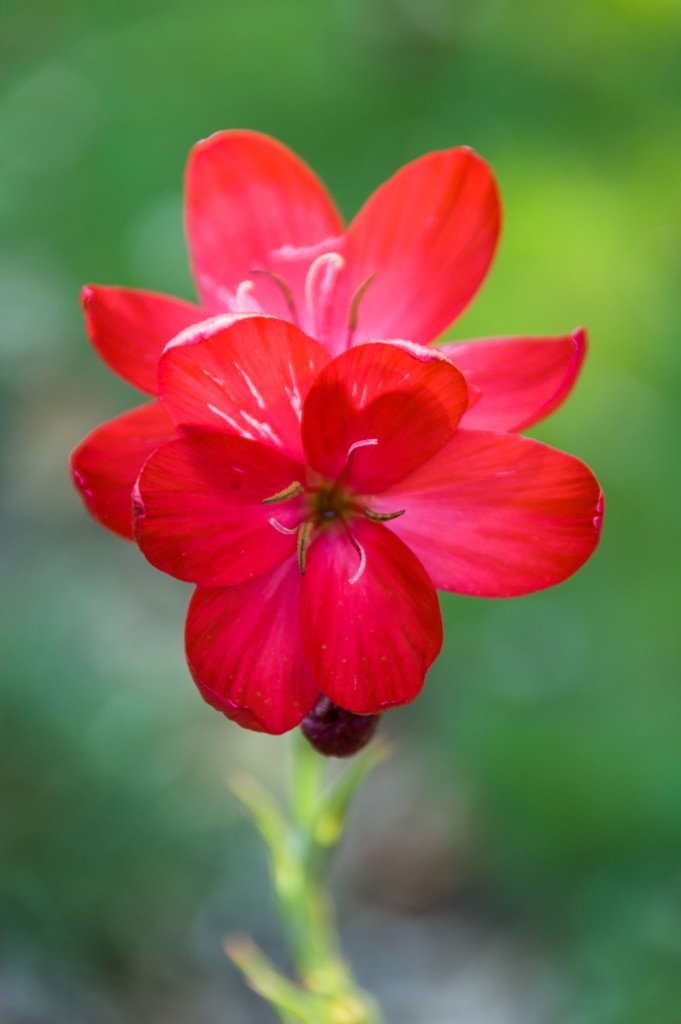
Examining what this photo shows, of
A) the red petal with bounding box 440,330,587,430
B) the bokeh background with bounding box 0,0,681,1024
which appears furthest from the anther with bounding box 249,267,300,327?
the bokeh background with bounding box 0,0,681,1024

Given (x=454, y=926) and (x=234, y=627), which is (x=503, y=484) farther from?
(x=454, y=926)

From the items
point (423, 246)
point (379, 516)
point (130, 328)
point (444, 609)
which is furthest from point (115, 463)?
point (444, 609)

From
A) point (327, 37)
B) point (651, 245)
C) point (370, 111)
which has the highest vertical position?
point (327, 37)

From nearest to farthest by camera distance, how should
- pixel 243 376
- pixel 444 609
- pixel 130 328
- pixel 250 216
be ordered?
pixel 243 376 < pixel 130 328 < pixel 250 216 < pixel 444 609

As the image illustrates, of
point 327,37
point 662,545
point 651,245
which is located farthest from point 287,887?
point 327,37

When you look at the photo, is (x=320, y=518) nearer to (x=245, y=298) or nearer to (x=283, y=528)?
(x=283, y=528)

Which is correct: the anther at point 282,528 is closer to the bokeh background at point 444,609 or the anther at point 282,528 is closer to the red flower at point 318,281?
the red flower at point 318,281

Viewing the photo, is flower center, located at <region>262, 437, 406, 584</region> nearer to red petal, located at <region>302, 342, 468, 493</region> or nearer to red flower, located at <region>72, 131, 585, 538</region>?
red petal, located at <region>302, 342, 468, 493</region>
